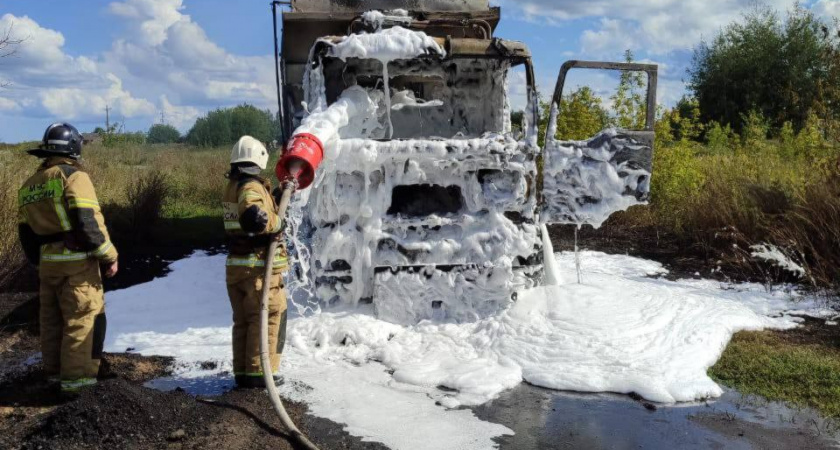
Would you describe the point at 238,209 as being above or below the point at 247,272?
above

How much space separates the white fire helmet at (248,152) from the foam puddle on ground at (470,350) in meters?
1.42

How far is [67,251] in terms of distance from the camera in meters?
4.29

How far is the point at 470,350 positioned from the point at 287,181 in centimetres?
181

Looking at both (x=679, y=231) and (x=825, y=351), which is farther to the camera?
(x=679, y=231)

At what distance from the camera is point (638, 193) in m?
5.64

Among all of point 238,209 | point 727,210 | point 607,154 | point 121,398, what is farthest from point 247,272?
point 727,210

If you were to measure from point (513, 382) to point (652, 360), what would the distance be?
37.9 inches

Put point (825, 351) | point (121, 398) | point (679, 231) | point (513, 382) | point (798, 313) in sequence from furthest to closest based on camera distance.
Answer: point (679, 231), point (798, 313), point (825, 351), point (513, 382), point (121, 398)

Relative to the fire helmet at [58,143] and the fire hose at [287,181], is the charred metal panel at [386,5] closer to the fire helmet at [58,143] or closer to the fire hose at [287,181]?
the fire hose at [287,181]

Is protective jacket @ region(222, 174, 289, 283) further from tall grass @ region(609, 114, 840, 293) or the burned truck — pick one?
tall grass @ region(609, 114, 840, 293)

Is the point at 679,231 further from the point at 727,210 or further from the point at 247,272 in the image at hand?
the point at 247,272

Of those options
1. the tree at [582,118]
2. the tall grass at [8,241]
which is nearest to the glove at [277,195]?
the tall grass at [8,241]

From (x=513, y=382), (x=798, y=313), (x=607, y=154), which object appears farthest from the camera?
(x=798, y=313)

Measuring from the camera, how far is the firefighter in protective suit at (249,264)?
173 inches
